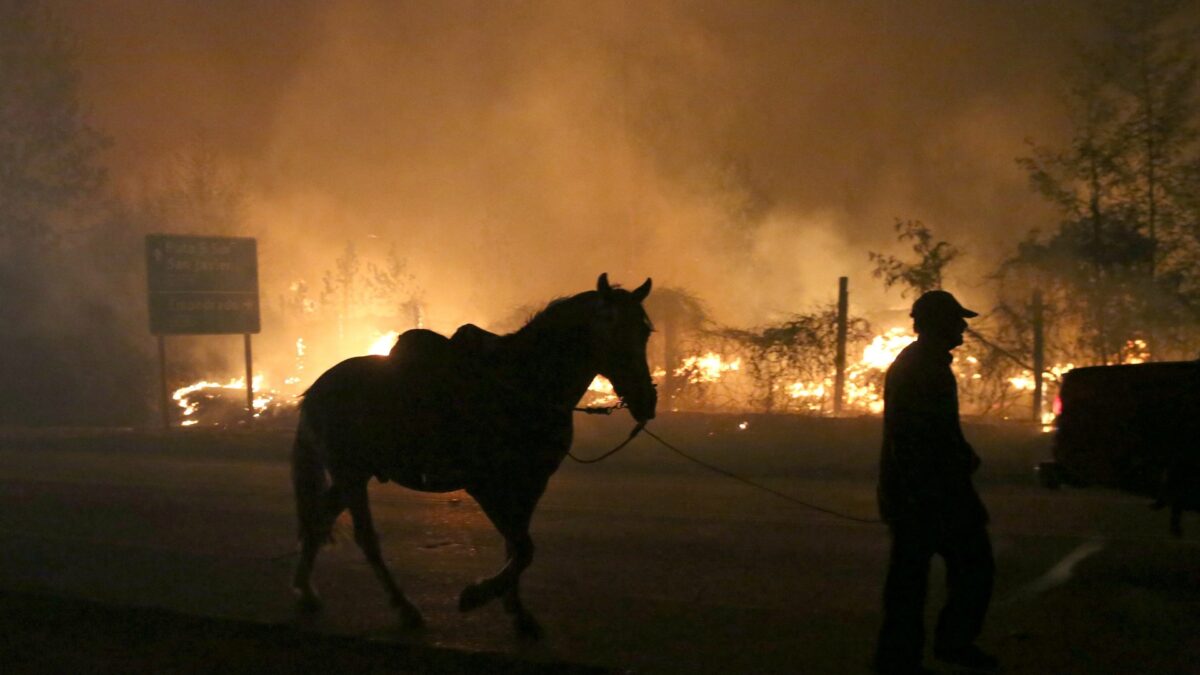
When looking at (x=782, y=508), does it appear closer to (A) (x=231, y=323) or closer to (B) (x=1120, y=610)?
(B) (x=1120, y=610)

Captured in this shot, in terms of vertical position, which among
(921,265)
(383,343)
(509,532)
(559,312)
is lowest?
(509,532)

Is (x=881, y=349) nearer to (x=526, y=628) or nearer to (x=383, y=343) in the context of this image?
(x=383, y=343)

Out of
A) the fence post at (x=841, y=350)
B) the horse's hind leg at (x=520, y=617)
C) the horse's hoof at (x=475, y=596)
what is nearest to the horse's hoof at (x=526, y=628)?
the horse's hind leg at (x=520, y=617)

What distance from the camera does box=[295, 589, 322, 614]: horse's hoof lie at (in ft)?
24.7

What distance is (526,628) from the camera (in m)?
6.69

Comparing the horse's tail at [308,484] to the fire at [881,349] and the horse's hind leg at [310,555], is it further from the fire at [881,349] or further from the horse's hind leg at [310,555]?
the fire at [881,349]

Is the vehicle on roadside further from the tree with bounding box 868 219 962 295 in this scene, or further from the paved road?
the tree with bounding box 868 219 962 295

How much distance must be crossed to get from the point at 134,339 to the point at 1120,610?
34.2 meters

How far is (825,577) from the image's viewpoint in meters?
8.42

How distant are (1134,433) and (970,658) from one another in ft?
11.7

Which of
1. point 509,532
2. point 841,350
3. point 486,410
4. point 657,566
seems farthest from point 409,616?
point 841,350

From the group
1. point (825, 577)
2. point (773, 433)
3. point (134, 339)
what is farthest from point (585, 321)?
point (134, 339)

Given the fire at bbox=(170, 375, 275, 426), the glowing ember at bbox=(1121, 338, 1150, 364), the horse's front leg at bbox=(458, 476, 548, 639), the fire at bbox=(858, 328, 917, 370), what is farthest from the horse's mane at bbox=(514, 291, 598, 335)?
the fire at bbox=(170, 375, 275, 426)

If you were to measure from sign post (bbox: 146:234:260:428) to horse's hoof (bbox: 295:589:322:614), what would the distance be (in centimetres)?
1764
